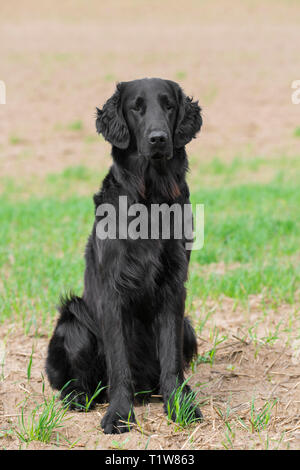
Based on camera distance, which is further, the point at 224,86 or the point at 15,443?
the point at 224,86

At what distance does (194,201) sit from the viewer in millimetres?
8820

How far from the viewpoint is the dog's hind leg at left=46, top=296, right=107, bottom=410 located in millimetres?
3648

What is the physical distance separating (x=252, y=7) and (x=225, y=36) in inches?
262

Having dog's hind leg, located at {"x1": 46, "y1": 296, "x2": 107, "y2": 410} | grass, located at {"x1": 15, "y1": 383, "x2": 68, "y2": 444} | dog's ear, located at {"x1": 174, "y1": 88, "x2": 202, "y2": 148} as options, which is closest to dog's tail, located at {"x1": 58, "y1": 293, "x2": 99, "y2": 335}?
dog's hind leg, located at {"x1": 46, "y1": 296, "x2": 107, "y2": 410}

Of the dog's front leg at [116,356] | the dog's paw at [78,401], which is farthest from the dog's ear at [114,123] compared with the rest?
the dog's paw at [78,401]

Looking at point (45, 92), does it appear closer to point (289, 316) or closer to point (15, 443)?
point (289, 316)

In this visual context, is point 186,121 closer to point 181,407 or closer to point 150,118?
point 150,118

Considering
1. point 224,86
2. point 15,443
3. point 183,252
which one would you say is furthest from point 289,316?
point 224,86

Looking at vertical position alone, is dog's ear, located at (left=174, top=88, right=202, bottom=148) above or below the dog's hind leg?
above

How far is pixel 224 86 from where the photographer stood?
17.2m

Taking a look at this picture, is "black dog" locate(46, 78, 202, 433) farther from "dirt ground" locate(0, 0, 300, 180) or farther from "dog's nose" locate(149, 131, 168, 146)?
"dirt ground" locate(0, 0, 300, 180)

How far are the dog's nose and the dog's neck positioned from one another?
0.20 m

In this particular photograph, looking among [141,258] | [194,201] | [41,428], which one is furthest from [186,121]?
[194,201]

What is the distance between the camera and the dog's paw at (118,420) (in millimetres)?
3215
